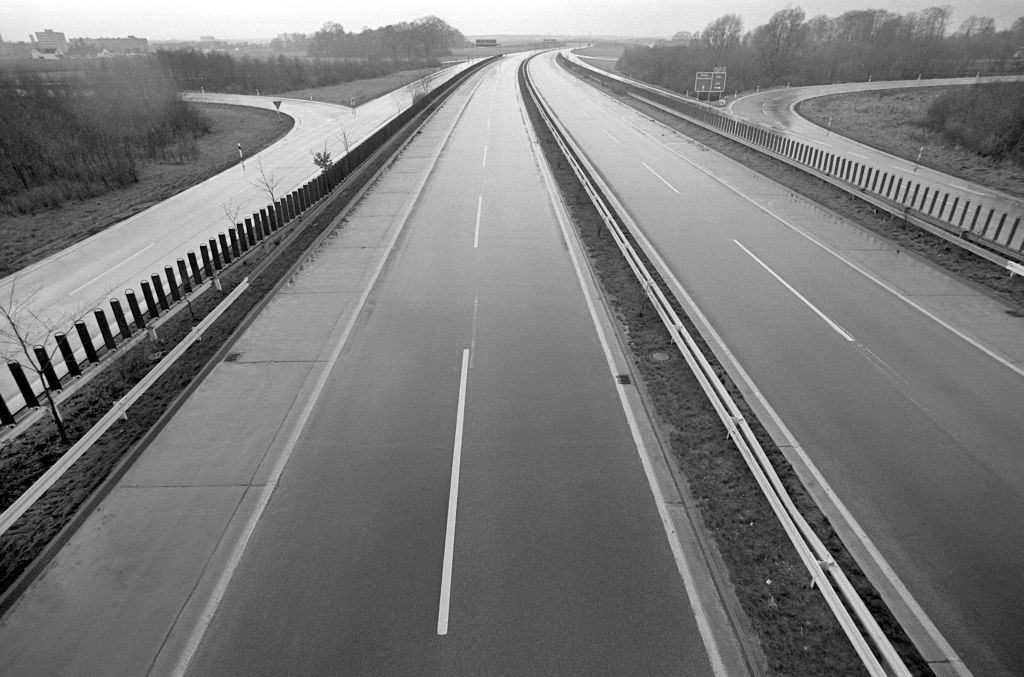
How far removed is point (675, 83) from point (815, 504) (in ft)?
241

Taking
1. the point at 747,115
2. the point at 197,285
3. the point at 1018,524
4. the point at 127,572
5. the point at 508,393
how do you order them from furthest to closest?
the point at 747,115 < the point at 197,285 < the point at 508,393 < the point at 1018,524 < the point at 127,572

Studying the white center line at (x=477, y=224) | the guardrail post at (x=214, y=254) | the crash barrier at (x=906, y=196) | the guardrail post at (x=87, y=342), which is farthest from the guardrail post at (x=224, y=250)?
the crash barrier at (x=906, y=196)

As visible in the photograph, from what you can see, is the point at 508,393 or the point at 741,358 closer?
the point at 508,393

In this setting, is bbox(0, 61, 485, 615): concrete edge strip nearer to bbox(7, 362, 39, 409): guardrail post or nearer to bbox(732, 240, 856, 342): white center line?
bbox(7, 362, 39, 409): guardrail post

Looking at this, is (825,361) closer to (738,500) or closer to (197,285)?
(738,500)

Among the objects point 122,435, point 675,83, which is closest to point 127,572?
point 122,435

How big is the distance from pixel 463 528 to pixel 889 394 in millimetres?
8121

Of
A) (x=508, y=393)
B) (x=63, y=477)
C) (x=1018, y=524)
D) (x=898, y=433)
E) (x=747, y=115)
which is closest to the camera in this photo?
(x=1018, y=524)

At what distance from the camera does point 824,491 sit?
7.82 m

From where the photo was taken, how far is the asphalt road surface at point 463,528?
5840 mm

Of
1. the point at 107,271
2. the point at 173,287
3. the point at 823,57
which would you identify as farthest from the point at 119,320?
the point at 823,57

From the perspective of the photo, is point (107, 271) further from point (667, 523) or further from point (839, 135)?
point (839, 135)

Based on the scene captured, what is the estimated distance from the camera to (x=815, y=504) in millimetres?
7594

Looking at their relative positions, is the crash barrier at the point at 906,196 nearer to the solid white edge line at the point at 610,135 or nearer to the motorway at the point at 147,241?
the solid white edge line at the point at 610,135
